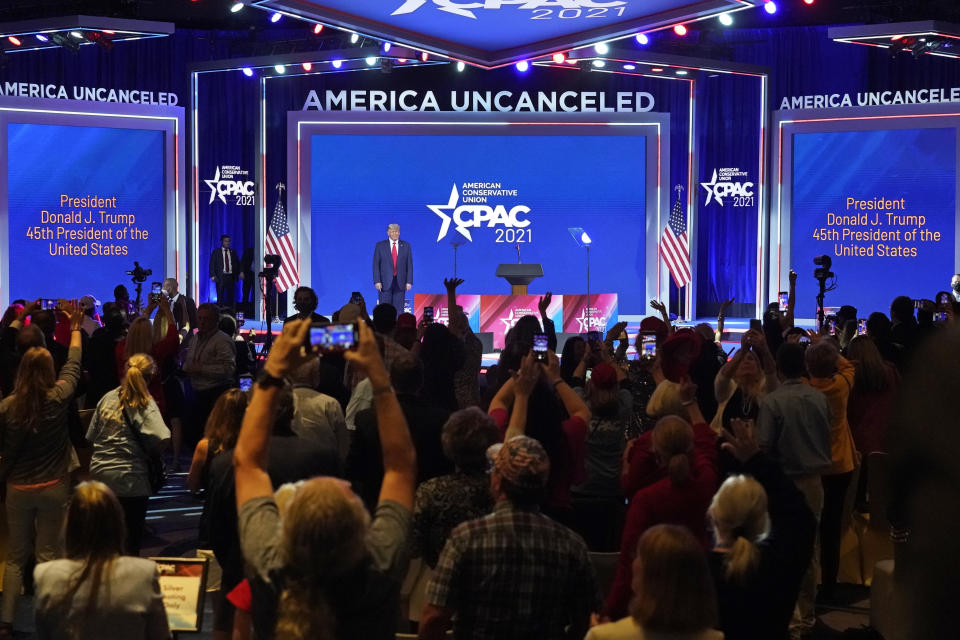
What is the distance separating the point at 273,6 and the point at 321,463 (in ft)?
28.8

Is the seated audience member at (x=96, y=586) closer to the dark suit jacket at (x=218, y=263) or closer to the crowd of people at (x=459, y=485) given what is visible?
the crowd of people at (x=459, y=485)

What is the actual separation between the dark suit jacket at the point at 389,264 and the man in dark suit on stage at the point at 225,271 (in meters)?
2.27

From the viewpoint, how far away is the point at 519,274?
1560 centimetres

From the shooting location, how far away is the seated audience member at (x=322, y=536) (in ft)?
7.58

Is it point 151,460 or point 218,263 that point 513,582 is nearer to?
point 151,460

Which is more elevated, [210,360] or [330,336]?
[330,336]

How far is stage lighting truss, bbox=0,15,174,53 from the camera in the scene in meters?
14.5

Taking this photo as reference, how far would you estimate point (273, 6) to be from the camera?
453 inches

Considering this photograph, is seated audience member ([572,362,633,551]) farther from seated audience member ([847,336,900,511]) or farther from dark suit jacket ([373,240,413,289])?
dark suit jacket ([373,240,413,289])

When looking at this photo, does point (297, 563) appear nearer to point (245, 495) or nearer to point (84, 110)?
point (245, 495)

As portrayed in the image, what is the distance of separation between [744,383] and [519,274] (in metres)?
9.95

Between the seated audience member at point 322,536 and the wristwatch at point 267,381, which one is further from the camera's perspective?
the wristwatch at point 267,381

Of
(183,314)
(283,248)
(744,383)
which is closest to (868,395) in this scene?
(744,383)

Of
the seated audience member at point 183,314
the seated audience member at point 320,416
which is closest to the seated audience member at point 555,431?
the seated audience member at point 320,416
